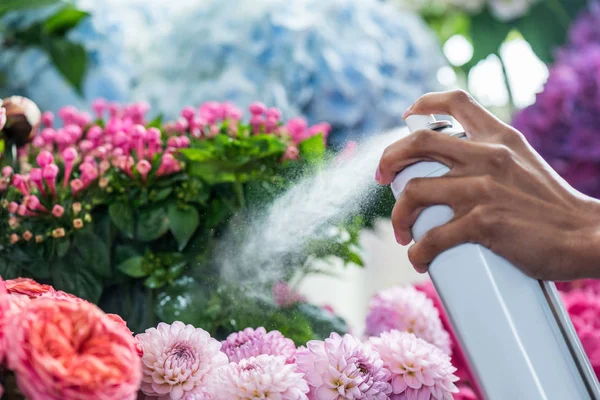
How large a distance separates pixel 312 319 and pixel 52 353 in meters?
0.21

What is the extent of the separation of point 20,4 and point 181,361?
0.43 m

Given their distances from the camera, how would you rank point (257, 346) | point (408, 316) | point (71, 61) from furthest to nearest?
point (71, 61)
point (408, 316)
point (257, 346)

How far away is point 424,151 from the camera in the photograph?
0.26 m

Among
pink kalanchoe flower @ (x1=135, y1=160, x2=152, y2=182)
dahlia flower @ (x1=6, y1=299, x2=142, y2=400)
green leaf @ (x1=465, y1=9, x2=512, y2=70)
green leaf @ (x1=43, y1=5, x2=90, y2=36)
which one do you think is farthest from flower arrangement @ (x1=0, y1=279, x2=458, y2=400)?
green leaf @ (x1=465, y1=9, x2=512, y2=70)

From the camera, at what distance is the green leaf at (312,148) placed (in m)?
0.39

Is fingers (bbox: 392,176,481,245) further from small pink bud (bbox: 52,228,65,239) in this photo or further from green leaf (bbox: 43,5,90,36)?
green leaf (bbox: 43,5,90,36)

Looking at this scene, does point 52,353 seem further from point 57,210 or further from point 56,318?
point 57,210

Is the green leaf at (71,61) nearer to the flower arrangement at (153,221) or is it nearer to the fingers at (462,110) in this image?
the flower arrangement at (153,221)

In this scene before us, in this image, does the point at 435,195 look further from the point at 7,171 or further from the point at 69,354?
the point at 7,171

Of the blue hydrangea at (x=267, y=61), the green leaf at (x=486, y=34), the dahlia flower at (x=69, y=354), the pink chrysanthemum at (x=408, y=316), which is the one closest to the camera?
the dahlia flower at (x=69, y=354)

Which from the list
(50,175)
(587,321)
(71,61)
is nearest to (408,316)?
(587,321)

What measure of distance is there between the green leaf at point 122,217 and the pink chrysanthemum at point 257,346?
91 millimetres

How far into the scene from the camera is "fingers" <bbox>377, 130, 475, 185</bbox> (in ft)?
0.85

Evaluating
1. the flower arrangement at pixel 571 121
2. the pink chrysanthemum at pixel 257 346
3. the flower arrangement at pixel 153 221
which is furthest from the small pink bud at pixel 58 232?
the flower arrangement at pixel 571 121
